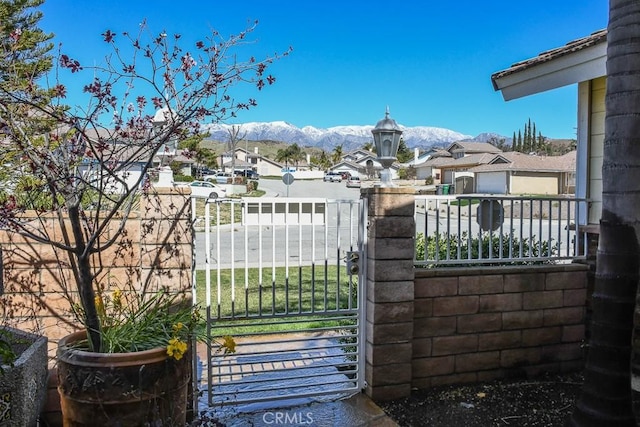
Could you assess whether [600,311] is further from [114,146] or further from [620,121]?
[114,146]

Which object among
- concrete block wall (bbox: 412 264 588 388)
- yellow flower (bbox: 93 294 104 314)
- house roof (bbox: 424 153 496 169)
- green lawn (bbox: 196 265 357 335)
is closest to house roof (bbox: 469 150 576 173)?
house roof (bbox: 424 153 496 169)

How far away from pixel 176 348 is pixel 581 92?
14.3 ft

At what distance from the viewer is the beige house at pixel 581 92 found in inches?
165

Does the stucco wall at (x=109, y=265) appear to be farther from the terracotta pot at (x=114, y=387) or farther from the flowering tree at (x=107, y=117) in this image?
the terracotta pot at (x=114, y=387)

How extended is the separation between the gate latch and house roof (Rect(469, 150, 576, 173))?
3641cm

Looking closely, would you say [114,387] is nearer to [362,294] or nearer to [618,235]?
[362,294]

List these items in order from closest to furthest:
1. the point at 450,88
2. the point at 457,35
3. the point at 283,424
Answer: the point at 283,424, the point at 457,35, the point at 450,88

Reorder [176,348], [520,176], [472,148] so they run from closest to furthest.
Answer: [176,348]
[520,176]
[472,148]

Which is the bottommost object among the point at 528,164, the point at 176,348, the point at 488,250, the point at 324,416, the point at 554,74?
the point at 324,416

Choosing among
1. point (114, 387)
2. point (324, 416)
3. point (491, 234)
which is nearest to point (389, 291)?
point (324, 416)

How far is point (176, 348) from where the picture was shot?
2436 mm

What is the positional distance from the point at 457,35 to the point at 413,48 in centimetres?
290

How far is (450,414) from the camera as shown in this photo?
3.28 meters

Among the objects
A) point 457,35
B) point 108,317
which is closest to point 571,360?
point 108,317
